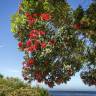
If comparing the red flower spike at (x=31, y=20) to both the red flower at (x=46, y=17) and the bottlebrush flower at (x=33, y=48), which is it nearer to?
the red flower at (x=46, y=17)

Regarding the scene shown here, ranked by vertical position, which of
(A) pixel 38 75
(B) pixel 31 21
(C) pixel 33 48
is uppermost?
(B) pixel 31 21

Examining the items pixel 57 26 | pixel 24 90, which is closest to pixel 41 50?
pixel 57 26

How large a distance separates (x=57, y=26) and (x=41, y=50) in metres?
2.03

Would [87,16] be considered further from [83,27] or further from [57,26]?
[57,26]

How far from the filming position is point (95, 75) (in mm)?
19906

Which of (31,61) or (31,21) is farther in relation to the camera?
(31,21)

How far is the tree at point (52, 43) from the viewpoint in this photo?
19.4m

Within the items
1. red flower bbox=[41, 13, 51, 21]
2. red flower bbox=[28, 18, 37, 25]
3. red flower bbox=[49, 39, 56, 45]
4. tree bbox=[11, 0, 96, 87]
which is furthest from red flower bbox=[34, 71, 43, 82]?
red flower bbox=[41, 13, 51, 21]

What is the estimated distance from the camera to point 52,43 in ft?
63.7

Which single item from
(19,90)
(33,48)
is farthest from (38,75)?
(19,90)

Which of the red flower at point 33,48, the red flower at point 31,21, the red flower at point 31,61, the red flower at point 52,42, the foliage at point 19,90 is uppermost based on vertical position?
the red flower at point 31,21

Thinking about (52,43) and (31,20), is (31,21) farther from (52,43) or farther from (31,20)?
(52,43)

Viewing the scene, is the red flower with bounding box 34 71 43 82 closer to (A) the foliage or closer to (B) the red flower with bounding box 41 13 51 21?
(A) the foliage

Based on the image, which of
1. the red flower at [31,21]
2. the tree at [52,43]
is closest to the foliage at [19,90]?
the tree at [52,43]
